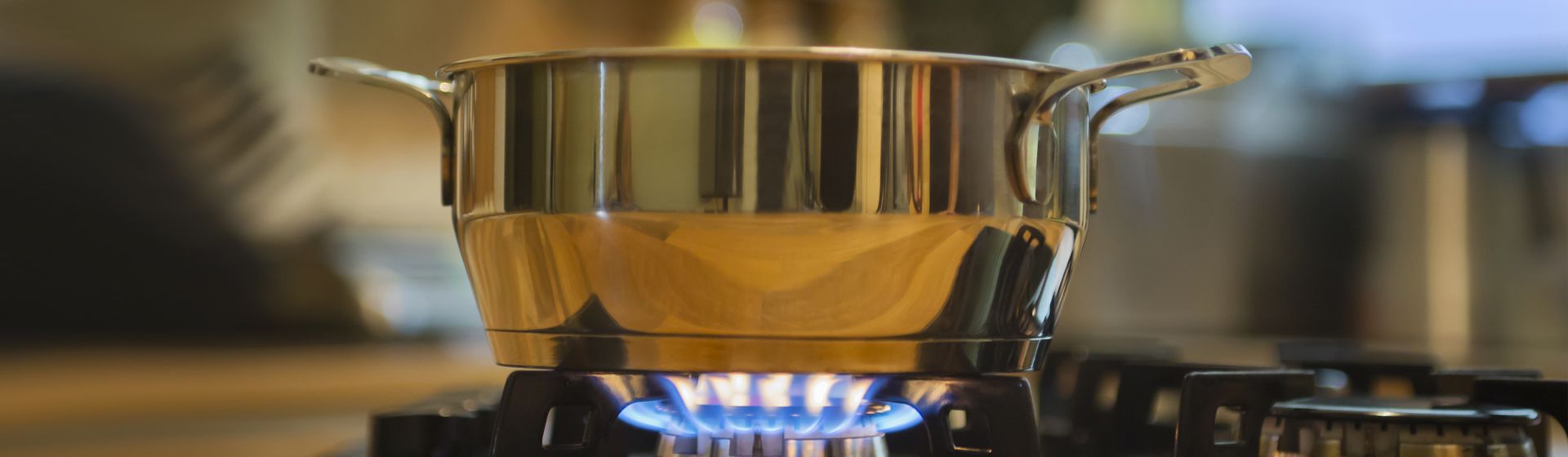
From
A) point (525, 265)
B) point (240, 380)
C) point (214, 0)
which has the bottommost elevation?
point (240, 380)

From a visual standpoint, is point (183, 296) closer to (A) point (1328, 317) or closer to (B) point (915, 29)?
(B) point (915, 29)

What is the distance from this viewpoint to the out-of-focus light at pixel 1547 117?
126cm

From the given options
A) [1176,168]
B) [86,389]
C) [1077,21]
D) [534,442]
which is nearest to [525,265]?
[534,442]

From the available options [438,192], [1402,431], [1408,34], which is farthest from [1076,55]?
[1402,431]

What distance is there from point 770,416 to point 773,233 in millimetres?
85

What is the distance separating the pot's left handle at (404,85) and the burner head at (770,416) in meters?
0.14

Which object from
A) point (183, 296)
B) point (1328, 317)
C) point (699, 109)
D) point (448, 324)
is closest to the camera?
point (699, 109)

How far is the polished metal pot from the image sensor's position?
42 cm

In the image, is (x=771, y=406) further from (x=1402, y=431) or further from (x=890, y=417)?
(x=1402, y=431)

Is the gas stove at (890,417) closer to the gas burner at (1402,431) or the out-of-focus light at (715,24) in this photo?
the gas burner at (1402,431)

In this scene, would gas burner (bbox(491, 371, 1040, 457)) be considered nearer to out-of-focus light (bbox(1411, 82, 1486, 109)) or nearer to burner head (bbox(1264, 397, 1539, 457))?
burner head (bbox(1264, 397, 1539, 457))

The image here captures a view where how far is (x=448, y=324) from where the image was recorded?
1140mm

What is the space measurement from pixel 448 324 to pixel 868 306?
2.61 feet

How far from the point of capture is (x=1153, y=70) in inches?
16.7
